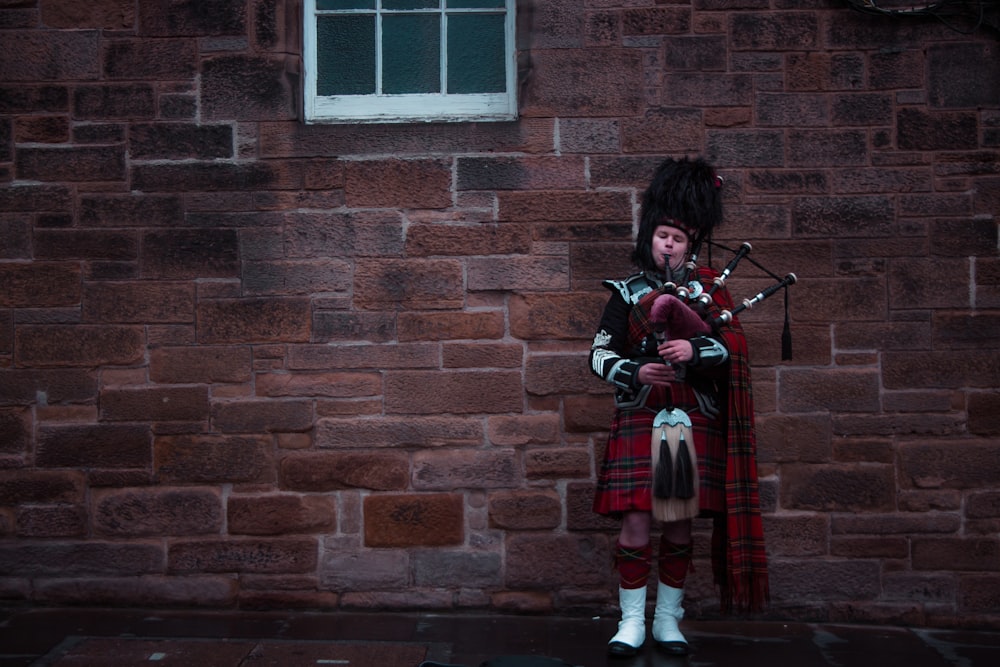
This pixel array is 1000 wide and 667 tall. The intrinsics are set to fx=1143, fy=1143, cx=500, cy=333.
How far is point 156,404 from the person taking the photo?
511cm

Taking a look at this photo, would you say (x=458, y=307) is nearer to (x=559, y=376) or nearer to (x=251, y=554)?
(x=559, y=376)

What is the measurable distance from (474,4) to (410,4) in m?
0.30

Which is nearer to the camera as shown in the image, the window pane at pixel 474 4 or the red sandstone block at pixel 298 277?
the red sandstone block at pixel 298 277

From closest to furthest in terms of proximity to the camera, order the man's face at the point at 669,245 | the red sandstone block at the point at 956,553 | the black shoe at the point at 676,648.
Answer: the man's face at the point at 669,245, the black shoe at the point at 676,648, the red sandstone block at the point at 956,553

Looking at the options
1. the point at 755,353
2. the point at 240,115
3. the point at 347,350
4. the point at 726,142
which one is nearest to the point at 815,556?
the point at 755,353

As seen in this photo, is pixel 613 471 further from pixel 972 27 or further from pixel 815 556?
pixel 972 27

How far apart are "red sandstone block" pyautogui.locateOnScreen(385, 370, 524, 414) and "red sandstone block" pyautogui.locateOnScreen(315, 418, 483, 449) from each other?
0.13ft

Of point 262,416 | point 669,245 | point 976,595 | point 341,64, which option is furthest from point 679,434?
point 341,64

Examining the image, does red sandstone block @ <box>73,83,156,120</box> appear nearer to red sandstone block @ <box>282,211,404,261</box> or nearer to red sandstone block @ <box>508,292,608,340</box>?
red sandstone block @ <box>282,211,404,261</box>

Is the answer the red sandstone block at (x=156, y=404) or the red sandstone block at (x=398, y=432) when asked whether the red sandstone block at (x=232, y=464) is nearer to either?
the red sandstone block at (x=156, y=404)

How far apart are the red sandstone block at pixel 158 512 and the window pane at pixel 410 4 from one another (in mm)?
2389

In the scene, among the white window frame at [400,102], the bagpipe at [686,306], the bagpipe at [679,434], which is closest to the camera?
the bagpipe at [686,306]

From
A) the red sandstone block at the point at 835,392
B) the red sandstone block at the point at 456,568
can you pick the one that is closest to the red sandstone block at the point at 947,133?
the red sandstone block at the point at 835,392

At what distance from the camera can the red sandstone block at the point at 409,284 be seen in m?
5.10
